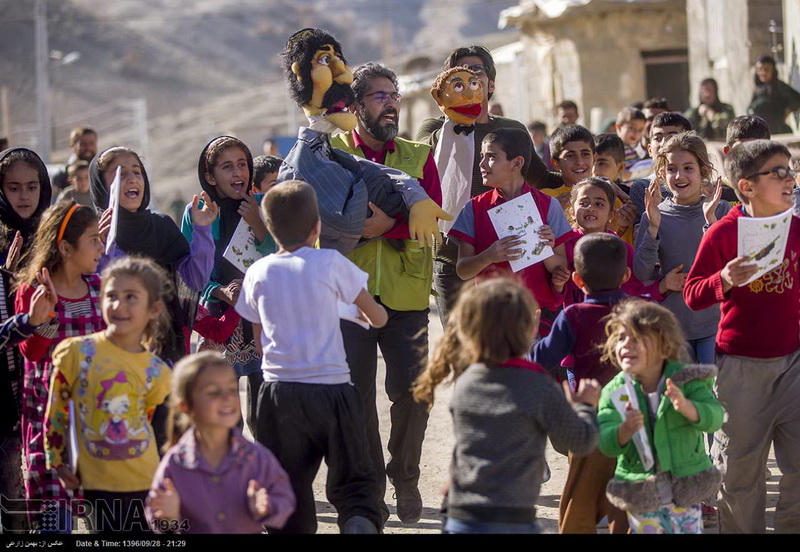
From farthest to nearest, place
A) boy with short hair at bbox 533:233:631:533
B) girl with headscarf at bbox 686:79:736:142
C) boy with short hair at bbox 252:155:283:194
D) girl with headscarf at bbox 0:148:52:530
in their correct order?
girl with headscarf at bbox 686:79:736:142, boy with short hair at bbox 252:155:283:194, girl with headscarf at bbox 0:148:52:530, boy with short hair at bbox 533:233:631:533

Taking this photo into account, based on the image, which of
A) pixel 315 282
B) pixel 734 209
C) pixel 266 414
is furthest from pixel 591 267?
pixel 266 414

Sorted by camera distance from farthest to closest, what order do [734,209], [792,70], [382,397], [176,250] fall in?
[792,70]
[382,397]
[176,250]
[734,209]

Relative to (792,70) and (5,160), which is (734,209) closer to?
(5,160)

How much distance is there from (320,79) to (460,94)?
1.04 meters

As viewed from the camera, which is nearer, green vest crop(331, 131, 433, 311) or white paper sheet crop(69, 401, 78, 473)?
white paper sheet crop(69, 401, 78, 473)

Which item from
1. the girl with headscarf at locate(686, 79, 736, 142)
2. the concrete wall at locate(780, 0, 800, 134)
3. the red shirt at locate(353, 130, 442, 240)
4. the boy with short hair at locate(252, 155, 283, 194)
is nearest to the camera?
the red shirt at locate(353, 130, 442, 240)

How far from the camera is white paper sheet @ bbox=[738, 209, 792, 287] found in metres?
4.74

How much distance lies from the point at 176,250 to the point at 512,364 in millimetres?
2413

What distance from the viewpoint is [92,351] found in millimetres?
4465

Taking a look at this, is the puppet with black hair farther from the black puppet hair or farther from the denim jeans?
the denim jeans

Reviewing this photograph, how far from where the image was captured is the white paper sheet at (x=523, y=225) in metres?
5.64

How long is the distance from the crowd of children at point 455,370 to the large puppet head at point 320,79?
661 millimetres

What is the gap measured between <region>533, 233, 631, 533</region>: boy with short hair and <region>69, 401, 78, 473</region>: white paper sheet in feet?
6.18

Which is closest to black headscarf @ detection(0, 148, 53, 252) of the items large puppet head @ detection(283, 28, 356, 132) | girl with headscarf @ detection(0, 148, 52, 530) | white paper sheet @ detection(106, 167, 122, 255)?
girl with headscarf @ detection(0, 148, 52, 530)
